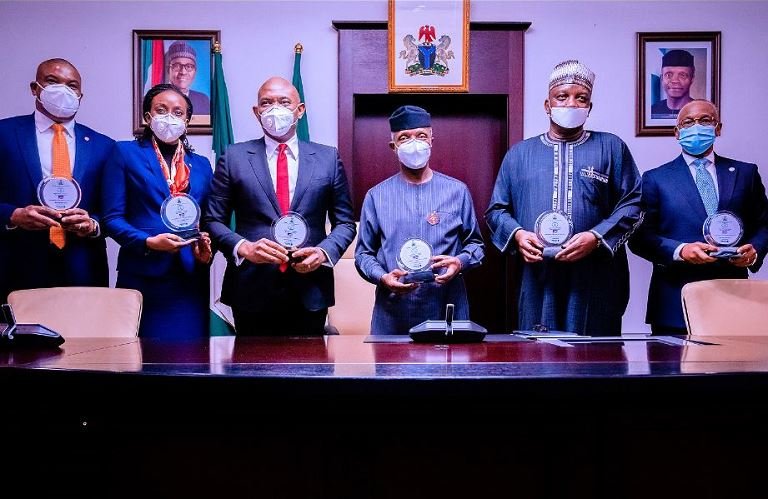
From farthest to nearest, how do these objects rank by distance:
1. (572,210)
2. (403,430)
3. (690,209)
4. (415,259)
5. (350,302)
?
(350,302) < (690,209) < (572,210) < (415,259) < (403,430)

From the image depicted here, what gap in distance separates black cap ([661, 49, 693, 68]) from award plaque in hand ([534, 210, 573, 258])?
7.38ft

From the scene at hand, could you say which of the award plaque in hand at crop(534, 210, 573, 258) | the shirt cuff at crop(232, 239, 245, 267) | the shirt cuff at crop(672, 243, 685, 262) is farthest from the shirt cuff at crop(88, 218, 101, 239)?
the shirt cuff at crop(672, 243, 685, 262)

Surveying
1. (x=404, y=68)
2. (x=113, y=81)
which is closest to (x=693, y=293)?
(x=404, y=68)

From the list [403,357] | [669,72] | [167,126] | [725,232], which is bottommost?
[403,357]

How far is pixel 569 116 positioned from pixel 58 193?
2.18 metres

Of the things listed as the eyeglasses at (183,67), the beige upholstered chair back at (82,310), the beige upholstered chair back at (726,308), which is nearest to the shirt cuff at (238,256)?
the beige upholstered chair back at (82,310)

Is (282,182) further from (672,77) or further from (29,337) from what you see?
(672,77)

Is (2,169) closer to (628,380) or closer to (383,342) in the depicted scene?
(383,342)

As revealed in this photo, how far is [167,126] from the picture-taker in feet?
9.25

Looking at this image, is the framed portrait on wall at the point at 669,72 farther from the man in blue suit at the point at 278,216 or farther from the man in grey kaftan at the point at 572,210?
the man in blue suit at the point at 278,216

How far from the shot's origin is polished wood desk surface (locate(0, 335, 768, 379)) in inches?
46.4

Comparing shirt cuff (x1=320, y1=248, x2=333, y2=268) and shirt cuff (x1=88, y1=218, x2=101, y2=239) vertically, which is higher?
shirt cuff (x1=88, y1=218, x2=101, y2=239)

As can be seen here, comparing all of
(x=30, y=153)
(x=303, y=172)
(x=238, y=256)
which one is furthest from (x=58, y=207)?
(x=303, y=172)

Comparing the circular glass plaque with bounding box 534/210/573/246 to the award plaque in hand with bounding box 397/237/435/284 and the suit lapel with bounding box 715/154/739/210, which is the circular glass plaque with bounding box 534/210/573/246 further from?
the suit lapel with bounding box 715/154/739/210
